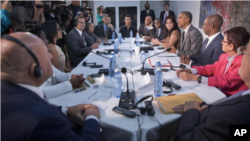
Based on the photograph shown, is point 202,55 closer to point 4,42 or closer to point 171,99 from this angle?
point 171,99

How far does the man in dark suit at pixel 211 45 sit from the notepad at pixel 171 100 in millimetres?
1057

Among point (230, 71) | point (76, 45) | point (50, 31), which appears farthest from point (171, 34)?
point (50, 31)

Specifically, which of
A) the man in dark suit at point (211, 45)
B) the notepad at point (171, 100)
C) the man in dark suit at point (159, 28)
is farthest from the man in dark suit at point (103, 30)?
the notepad at point (171, 100)

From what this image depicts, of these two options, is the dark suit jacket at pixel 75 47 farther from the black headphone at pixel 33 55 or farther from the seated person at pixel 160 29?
the black headphone at pixel 33 55

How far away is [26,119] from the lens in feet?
2.14

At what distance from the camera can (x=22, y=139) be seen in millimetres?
640

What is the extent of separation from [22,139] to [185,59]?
7.10ft

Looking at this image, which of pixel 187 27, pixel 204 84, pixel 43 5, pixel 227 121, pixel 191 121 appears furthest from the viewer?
pixel 187 27

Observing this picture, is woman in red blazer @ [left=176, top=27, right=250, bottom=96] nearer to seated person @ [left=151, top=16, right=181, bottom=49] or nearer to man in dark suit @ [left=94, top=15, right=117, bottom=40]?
seated person @ [left=151, top=16, right=181, bottom=49]

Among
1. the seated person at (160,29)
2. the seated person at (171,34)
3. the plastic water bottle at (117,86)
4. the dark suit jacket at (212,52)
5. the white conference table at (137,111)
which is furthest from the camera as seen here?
the seated person at (160,29)

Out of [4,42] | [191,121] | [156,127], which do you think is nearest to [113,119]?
[156,127]

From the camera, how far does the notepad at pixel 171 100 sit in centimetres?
120

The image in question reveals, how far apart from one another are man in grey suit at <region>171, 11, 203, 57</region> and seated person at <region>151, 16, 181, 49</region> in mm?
445

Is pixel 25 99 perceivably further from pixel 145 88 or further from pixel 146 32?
pixel 146 32
